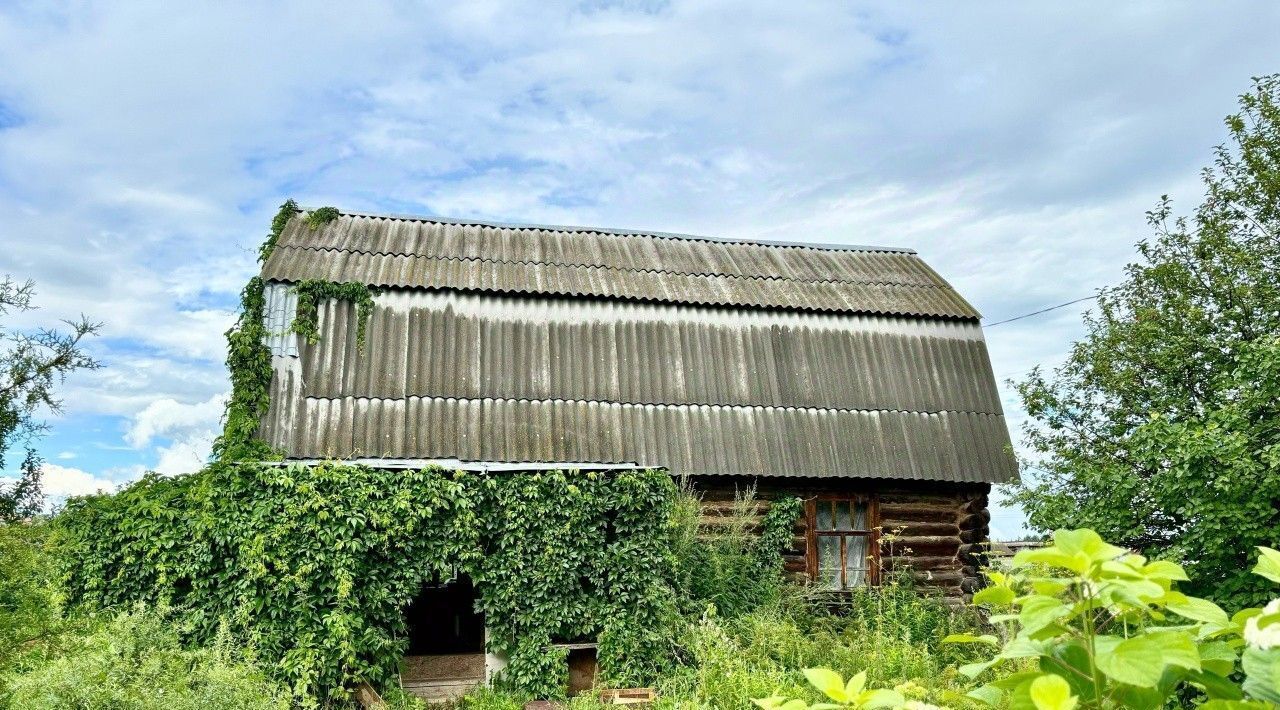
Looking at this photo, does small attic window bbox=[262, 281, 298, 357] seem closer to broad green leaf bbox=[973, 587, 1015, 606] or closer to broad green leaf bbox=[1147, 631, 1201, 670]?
broad green leaf bbox=[973, 587, 1015, 606]

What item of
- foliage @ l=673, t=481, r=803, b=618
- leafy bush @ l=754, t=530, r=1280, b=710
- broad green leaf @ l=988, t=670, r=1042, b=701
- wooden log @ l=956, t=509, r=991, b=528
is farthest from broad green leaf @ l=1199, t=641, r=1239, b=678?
wooden log @ l=956, t=509, r=991, b=528

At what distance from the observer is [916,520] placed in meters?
16.2

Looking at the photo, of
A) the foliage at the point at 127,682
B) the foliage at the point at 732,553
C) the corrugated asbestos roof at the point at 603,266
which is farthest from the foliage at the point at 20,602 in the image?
the foliage at the point at 732,553

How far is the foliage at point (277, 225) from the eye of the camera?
15731mm

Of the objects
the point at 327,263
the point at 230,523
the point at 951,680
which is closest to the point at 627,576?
the point at 951,680

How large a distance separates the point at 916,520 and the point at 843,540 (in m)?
1.57

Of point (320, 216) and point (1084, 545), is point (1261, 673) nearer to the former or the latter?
point (1084, 545)

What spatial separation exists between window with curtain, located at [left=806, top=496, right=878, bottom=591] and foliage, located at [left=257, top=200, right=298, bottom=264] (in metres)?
10.9

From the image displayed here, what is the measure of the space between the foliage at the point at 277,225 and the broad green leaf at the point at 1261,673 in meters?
16.0

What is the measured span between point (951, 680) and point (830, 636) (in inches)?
101

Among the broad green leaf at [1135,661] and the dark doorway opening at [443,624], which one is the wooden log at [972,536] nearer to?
the dark doorway opening at [443,624]

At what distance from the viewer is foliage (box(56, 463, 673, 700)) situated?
35.4 feet

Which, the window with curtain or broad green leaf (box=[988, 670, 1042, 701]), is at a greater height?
the window with curtain

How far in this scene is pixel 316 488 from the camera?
440 inches
